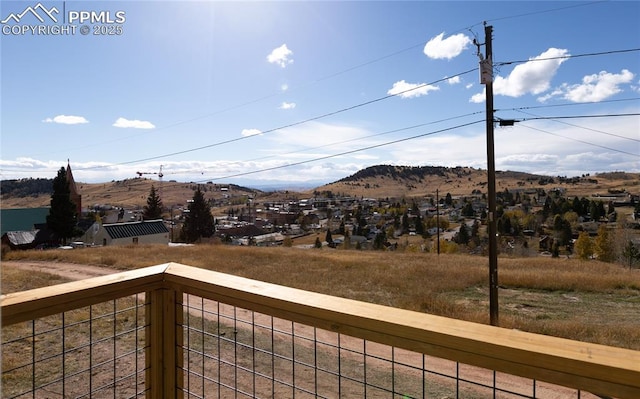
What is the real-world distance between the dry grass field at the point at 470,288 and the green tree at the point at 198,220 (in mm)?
25336

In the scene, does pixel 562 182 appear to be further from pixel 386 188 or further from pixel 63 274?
pixel 63 274

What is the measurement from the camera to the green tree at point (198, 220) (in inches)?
1783

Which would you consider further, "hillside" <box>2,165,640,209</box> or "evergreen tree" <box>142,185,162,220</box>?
"hillside" <box>2,165,640,209</box>

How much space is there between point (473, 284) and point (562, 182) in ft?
404

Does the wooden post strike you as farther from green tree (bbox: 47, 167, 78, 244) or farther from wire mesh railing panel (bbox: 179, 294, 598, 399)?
green tree (bbox: 47, 167, 78, 244)

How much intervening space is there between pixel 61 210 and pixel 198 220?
44.5ft

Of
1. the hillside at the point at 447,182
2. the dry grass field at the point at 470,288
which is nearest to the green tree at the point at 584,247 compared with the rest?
the dry grass field at the point at 470,288

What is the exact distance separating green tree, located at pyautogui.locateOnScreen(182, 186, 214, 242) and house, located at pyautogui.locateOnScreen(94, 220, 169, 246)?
3.83 m

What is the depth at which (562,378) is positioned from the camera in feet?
3.04

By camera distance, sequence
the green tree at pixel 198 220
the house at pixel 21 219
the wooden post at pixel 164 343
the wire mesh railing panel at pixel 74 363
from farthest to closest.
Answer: the house at pixel 21 219
the green tree at pixel 198 220
the wire mesh railing panel at pixel 74 363
the wooden post at pixel 164 343

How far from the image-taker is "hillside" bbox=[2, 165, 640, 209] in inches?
4380

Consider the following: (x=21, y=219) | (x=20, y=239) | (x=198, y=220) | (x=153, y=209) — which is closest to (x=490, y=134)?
(x=198, y=220)

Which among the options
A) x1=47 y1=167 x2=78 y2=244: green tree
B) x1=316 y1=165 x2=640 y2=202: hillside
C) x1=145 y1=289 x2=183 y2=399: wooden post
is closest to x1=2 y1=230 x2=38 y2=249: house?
x1=47 y1=167 x2=78 y2=244: green tree

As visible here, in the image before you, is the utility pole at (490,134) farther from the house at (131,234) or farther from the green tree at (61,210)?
the green tree at (61,210)
